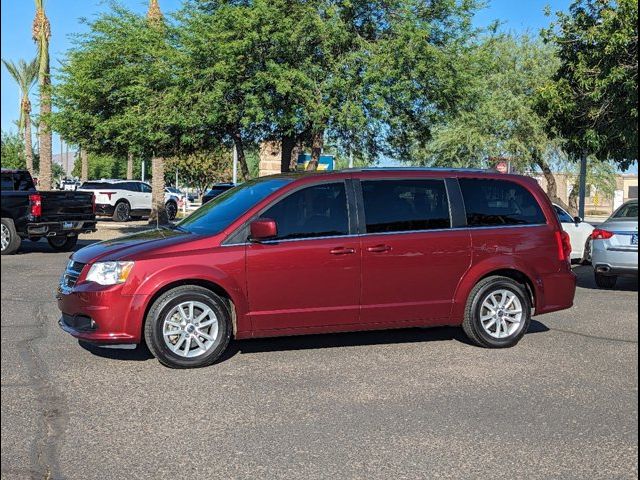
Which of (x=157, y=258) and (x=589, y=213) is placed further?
(x=589, y=213)

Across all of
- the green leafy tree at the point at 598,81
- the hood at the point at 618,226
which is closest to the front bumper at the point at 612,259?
the hood at the point at 618,226

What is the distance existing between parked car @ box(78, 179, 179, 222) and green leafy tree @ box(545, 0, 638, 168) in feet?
64.3

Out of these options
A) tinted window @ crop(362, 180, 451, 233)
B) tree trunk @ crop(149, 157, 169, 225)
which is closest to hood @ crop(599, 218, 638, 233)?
tinted window @ crop(362, 180, 451, 233)

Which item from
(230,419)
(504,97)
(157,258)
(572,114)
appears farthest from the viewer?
(504,97)

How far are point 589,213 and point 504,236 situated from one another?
120 ft

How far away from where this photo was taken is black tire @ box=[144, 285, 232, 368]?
5.96m

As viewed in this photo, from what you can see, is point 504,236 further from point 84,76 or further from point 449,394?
point 84,76

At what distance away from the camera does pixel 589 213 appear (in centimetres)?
4084

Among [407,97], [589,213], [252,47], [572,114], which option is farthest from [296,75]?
[589,213]

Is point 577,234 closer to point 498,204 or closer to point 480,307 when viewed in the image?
point 498,204

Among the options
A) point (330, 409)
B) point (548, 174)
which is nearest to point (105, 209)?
point (548, 174)

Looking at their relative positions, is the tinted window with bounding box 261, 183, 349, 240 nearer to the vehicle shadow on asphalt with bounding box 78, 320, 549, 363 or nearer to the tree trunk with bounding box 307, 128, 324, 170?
the vehicle shadow on asphalt with bounding box 78, 320, 549, 363

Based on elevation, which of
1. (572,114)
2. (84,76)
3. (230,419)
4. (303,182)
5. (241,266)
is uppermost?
(84,76)

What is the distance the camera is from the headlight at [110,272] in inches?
232
